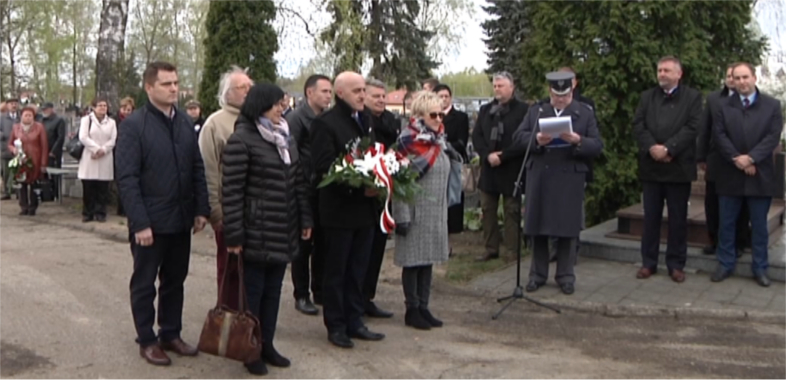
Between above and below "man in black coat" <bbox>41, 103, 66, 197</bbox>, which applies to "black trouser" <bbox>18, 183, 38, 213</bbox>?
below

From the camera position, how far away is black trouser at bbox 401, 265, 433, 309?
6.85 m

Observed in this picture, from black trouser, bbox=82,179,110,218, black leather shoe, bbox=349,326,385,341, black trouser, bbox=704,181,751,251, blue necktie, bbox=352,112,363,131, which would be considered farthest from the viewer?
black trouser, bbox=82,179,110,218

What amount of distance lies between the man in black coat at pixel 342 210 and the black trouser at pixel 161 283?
99 cm

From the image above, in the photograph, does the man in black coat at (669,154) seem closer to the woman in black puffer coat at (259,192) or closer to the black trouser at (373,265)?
the black trouser at (373,265)

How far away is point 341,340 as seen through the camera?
20.6ft

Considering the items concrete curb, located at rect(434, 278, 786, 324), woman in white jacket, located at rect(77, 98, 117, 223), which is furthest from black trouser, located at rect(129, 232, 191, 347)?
woman in white jacket, located at rect(77, 98, 117, 223)

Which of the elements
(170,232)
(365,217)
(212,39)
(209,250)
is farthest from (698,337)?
(212,39)

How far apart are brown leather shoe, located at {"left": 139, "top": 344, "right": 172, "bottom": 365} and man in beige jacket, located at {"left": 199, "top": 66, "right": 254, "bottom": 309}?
54 cm

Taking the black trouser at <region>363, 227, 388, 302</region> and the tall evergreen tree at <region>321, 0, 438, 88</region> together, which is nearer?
the black trouser at <region>363, 227, 388, 302</region>

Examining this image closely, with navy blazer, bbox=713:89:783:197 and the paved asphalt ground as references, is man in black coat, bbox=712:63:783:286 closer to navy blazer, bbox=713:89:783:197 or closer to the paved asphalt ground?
navy blazer, bbox=713:89:783:197

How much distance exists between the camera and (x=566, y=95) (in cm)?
773

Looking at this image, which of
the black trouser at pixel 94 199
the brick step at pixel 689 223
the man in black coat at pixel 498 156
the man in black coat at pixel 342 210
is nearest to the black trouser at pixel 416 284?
the man in black coat at pixel 342 210

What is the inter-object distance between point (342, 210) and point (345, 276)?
1.81 ft

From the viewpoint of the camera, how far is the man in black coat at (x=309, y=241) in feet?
23.1
